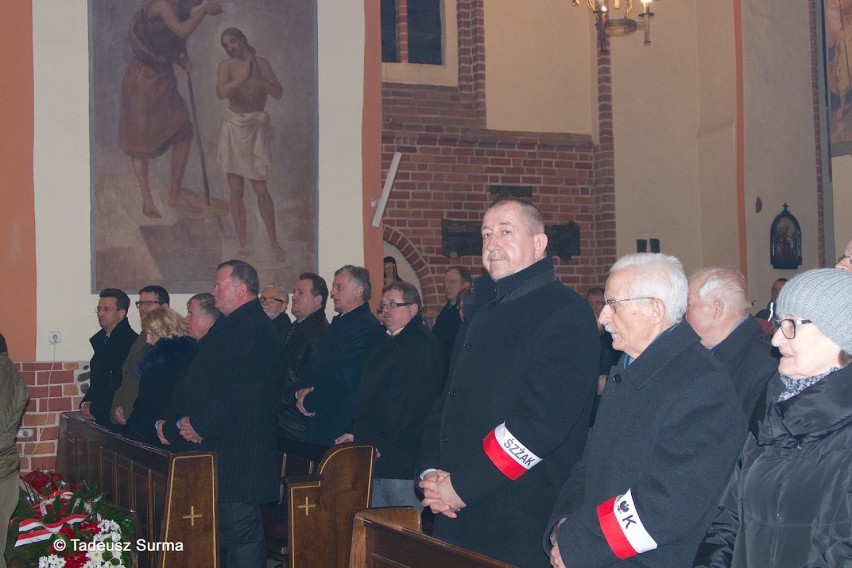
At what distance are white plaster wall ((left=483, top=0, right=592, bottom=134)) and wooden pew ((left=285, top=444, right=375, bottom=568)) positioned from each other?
8405mm

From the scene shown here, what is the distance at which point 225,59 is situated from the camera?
7.86 m

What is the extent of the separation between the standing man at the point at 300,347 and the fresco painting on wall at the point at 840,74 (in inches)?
202

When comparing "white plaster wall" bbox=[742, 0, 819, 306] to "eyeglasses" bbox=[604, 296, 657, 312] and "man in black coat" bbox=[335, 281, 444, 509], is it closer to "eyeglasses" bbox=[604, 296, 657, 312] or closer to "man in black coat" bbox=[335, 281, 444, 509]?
"man in black coat" bbox=[335, 281, 444, 509]

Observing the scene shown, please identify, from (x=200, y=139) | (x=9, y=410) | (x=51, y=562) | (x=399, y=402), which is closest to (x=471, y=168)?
(x=200, y=139)

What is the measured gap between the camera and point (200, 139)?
7.81 meters

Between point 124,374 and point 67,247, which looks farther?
point 67,247

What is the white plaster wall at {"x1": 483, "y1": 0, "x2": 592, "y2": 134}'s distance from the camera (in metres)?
13.1

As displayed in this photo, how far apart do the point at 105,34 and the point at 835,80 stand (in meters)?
6.30

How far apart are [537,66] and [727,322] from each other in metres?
9.56

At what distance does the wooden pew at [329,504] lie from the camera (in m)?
5.04

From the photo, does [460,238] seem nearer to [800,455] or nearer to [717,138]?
[717,138]

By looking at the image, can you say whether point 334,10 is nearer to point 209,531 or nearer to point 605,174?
point 209,531

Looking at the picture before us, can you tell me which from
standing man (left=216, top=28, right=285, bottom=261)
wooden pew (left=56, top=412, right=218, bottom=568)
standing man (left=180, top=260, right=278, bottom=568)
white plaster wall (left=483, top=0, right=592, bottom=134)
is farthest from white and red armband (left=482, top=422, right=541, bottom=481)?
white plaster wall (left=483, top=0, right=592, bottom=134)

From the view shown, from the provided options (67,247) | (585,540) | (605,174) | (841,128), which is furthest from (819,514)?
(605,174)
